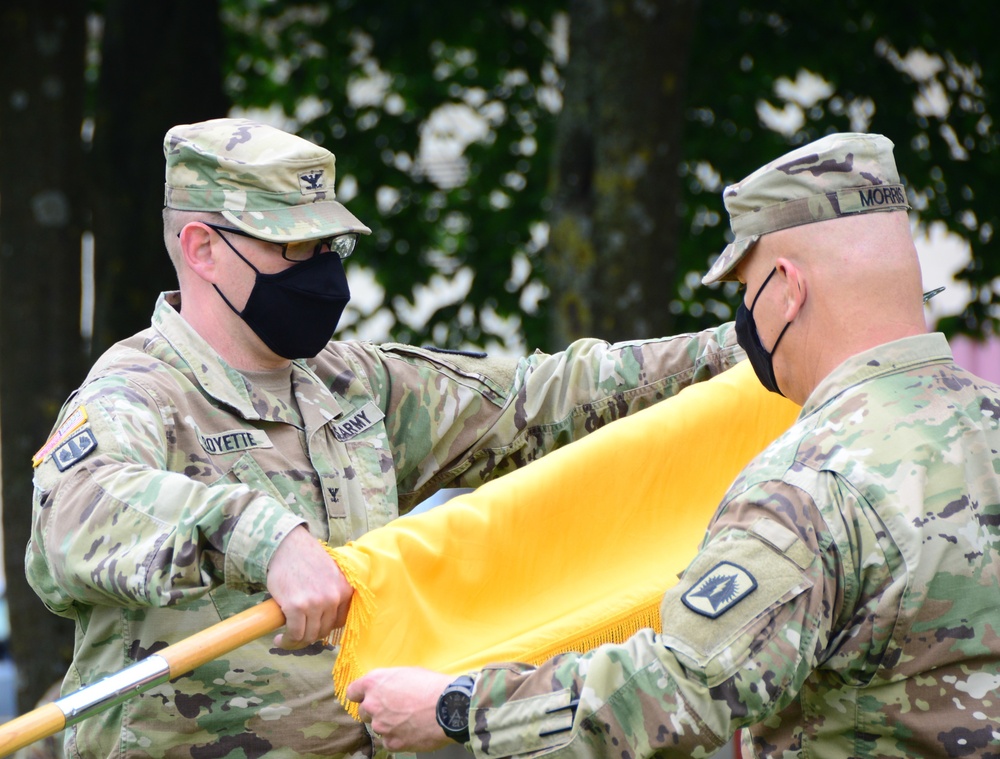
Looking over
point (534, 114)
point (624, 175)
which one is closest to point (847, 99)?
point (534, 114)

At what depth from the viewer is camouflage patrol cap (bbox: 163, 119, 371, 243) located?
3070 mm

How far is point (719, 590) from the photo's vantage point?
7.09ft

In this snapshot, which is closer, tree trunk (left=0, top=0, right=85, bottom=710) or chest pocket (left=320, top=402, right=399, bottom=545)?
chest pocket (left=320, top=402, right=399, bottom=545)

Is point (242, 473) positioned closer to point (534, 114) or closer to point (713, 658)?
point (713, 658)

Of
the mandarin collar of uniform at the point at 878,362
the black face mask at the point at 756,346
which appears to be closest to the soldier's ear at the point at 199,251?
the black face mask at the point at 756,346

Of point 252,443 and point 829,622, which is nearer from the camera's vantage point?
point 829,622

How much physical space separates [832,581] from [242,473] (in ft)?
4.61

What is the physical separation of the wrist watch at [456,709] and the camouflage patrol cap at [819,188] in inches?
38.1

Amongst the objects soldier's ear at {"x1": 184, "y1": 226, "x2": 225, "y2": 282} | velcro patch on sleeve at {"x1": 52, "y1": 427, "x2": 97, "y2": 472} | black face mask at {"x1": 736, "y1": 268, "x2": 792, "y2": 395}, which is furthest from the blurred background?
velcro patch on sleeve at {"x1": 52, "y1": 427, "x2": 97, "y2": 472}

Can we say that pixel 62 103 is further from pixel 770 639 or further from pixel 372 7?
pixel 770 639

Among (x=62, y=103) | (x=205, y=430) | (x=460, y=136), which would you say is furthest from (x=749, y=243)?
(x=460, y=136)

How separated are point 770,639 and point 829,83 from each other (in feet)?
19.6

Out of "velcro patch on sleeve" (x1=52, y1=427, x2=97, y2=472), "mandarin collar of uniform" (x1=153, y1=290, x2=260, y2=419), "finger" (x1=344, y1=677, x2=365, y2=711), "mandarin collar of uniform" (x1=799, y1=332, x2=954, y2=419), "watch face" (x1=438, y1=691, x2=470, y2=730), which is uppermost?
"mandarin collar of uniform" (x1=799, y1=332, x2=954, y2=419)

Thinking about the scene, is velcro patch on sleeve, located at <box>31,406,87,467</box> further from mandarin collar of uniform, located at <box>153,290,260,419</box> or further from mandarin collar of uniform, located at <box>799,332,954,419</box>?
mandarin collar of uniform, located at <box>799,332,954,419</box>
